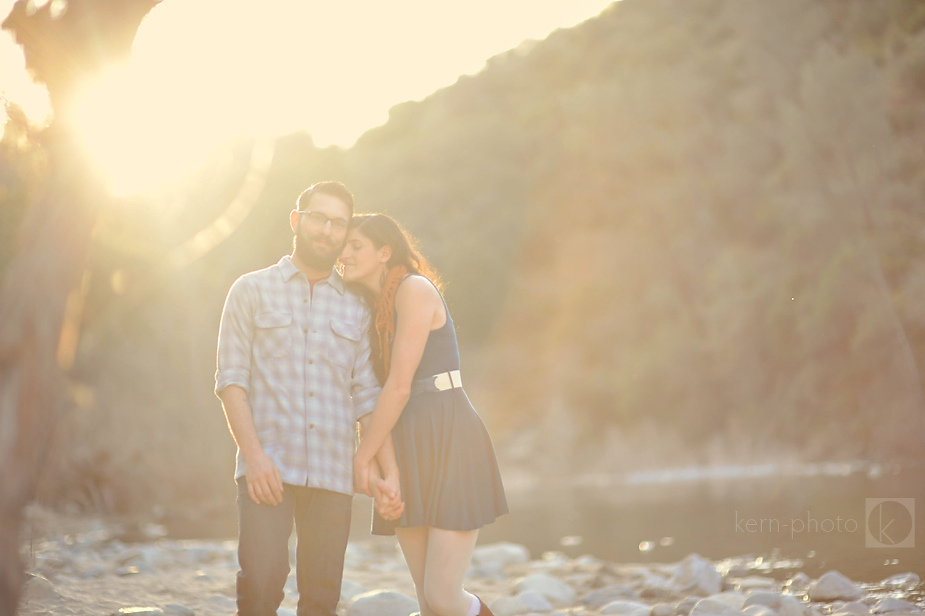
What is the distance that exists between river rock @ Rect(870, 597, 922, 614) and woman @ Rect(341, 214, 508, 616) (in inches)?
131

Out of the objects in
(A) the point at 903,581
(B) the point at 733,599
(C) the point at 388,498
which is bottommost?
(A) the point at 903,581

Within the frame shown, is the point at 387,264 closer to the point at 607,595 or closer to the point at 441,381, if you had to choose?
the point at 441,381

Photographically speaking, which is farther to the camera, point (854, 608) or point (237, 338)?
point (854, 608)

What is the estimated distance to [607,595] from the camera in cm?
785

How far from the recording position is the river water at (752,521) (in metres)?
9.31

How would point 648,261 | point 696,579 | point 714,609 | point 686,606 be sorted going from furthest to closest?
point 648,261 → point 696,579 → point 686,606 → point 714,609

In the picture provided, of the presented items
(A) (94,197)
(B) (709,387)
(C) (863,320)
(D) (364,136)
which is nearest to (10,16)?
(A) (94,197)

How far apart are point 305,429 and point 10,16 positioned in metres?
1.96

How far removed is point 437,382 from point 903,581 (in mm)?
5138

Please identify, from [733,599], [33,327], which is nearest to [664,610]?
[733,599]

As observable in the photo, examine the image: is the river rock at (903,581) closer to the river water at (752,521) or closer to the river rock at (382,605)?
the river water at (752,521)

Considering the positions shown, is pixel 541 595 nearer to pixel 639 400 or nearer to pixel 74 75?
pixel 74 75

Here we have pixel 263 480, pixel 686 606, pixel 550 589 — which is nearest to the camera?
pixel 263 480

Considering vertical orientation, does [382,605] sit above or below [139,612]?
below
